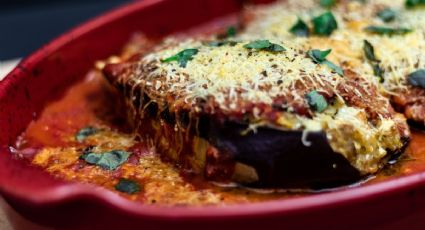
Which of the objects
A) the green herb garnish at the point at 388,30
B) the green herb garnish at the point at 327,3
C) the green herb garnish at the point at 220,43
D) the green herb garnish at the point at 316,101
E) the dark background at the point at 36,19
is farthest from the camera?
the dark background at the point at 36,19

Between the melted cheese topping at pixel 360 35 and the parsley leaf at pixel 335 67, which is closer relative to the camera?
the parsley leaf at pixel 335 67

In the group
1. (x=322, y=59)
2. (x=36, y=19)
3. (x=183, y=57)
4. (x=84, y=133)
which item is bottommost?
(x=84, y=133)

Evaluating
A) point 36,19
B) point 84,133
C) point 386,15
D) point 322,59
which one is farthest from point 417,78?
point 36,19

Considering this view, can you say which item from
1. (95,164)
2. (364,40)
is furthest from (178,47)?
(364,40)

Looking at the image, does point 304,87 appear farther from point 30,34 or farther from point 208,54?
point 30,34

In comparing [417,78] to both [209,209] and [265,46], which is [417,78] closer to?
[265,46]

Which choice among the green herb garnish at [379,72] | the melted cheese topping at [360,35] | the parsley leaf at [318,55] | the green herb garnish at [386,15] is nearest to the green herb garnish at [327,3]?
the melted cheese topping at [360,35]

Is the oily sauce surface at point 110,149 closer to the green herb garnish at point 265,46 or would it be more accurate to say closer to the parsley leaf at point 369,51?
the parsley leaf at point 369,51
